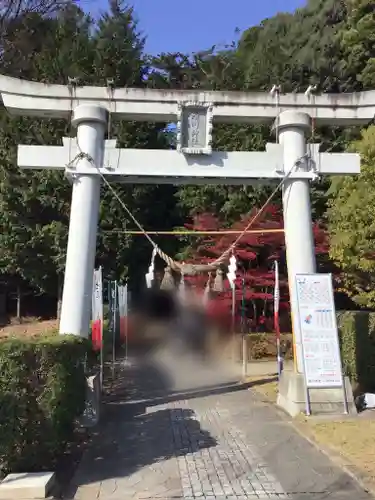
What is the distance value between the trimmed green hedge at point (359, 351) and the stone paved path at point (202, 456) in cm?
199

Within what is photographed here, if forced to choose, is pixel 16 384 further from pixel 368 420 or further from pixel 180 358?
pixel 180 358

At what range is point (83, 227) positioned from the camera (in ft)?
31.4

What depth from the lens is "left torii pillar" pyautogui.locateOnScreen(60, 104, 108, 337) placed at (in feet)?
30.4

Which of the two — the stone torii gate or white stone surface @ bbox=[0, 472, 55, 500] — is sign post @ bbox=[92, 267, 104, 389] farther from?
white stone surface @ bbox=[0, 472, 55, 500]

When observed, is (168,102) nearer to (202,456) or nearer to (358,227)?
(202,456)

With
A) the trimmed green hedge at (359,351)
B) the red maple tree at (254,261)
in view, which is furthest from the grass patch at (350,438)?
the red maple tree at (254,261)

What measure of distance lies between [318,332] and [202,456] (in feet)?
10.8

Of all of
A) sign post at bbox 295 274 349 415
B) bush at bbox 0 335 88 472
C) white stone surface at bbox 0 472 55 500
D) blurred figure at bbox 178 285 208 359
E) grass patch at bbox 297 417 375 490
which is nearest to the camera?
white stone surface at bbox 0 472 55 500

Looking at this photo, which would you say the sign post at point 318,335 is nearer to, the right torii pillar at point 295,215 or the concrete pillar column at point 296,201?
the right torii pillar at point 295,215

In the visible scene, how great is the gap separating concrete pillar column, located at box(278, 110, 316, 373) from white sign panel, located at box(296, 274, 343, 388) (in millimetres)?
579

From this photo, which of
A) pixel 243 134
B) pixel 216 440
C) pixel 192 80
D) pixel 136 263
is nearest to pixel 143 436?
pixel 216 440

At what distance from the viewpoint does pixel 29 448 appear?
5605 millimetres

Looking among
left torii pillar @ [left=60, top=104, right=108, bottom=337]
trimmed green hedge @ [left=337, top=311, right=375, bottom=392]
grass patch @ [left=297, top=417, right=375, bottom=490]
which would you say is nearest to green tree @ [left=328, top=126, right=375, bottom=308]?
trimmed green hedge @ [left=337, top=311, right=375, bottom=392]

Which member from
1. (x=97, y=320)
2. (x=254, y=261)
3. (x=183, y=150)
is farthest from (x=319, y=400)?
(x=254, y=261)
